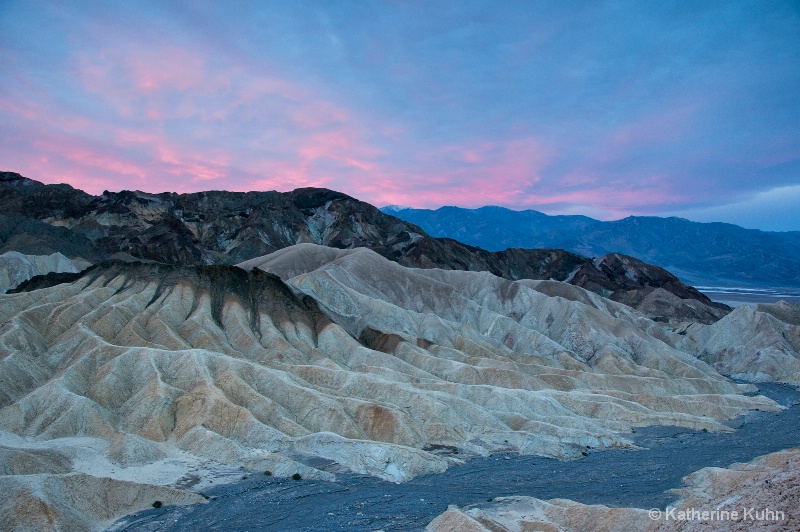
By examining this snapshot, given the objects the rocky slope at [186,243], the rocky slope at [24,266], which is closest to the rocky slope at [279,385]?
the rocky slope at [24,266]

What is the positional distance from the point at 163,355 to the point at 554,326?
7182 centimetres

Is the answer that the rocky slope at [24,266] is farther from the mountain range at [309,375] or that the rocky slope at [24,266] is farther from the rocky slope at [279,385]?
the rocky slope at [279,385]

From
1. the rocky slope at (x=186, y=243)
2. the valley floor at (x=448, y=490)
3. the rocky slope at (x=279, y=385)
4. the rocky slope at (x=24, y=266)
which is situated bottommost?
the valley floor at (x=448, y=490)

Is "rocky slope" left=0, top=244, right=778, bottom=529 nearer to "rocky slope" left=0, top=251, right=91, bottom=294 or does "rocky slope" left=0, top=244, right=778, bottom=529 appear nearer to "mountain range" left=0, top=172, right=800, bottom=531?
"mountain range" left=0, top=172, right=800, bottom=531

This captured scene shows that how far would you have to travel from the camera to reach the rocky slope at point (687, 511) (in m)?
24.2

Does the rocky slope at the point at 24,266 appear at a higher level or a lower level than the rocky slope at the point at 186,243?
lower

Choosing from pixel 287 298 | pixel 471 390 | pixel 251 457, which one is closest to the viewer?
pixel 251 457

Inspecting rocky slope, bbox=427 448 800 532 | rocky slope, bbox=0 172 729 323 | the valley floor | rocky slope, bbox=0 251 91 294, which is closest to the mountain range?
rocky slope, bbox=0 251 91 294

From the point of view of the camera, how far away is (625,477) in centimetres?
4503

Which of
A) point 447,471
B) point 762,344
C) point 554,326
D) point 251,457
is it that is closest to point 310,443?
point 251,457

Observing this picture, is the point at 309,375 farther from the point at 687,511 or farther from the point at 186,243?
the point at 186,243

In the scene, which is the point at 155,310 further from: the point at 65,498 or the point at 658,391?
the point at 658,391

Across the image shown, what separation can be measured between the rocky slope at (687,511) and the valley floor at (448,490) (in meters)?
2.52

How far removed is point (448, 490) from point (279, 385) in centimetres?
2217
